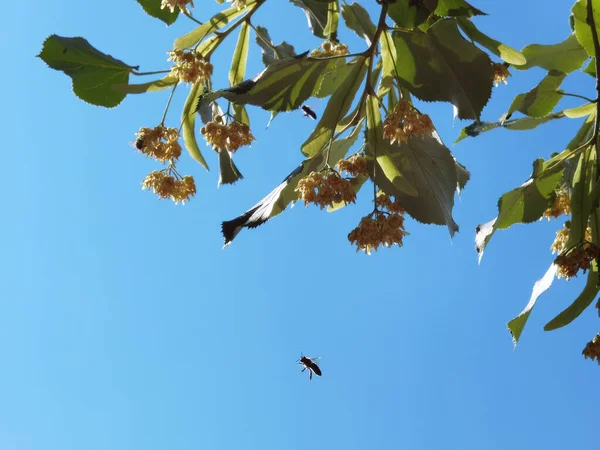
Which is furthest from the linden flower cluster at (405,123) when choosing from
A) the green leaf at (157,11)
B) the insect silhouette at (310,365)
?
the insect silhouette at (310,365)

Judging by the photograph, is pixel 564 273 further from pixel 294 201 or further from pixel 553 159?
pixel 294 201

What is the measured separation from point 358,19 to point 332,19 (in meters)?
0.18

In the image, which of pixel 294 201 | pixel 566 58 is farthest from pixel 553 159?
pixel 294 201

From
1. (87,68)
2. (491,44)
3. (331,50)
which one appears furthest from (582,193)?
(87,68)

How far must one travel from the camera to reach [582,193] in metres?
2.04

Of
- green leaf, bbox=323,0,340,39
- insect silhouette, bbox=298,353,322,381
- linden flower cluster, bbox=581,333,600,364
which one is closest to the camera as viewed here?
linden flower cluster, bbox=581,333,600,364

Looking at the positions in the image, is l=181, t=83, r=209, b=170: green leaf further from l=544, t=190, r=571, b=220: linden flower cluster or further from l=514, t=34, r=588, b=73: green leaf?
l=544, t=190, r=571, b=220: linden flower cluster

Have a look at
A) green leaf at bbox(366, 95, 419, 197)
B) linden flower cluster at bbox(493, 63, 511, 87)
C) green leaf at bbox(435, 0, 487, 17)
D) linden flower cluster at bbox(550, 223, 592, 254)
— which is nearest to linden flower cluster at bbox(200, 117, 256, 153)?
green leaf at bbox(366, 95, 419, 197)

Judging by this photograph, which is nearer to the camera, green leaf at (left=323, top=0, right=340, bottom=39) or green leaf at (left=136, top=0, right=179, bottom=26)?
green leaf at (left=136, top=0, right=179, bottom=26)

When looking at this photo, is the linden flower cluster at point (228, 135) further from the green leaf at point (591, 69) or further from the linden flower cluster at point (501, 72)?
the green leaf at point (591, 69)

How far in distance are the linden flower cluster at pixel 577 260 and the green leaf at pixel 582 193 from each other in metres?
0.06

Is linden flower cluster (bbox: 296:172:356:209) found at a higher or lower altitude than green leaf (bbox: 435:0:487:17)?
lower

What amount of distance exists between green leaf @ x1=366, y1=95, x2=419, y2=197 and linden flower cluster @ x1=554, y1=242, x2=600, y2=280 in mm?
464

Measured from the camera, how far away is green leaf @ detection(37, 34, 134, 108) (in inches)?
75.9
